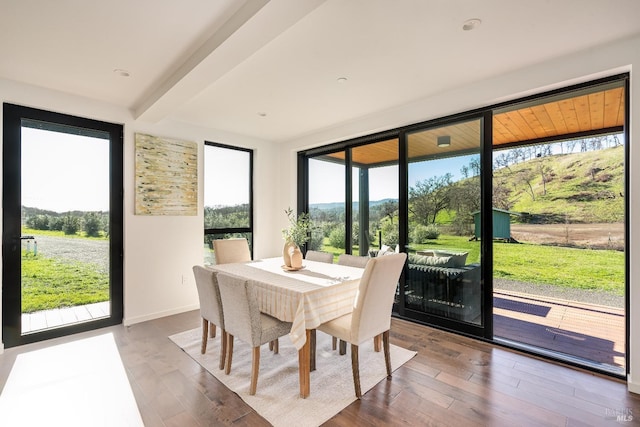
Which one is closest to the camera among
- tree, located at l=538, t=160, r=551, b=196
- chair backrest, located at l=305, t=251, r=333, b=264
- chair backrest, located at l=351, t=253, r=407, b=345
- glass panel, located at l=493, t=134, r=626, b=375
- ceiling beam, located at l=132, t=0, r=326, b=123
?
ceiling beam, located at l=132, t=0, r=326, b=123

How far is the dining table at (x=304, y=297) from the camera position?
2162mm

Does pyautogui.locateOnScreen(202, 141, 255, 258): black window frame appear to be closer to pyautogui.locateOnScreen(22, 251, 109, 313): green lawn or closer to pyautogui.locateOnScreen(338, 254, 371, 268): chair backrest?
pyautogui.locateOnScreen(22, 251, 109, 313): green lawn

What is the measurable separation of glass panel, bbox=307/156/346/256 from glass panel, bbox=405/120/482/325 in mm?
1289

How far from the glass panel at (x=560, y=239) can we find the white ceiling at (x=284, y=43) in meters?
2.87

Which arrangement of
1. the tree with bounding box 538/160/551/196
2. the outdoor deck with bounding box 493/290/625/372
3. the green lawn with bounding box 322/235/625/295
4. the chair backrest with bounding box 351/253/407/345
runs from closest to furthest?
the chair backrest with bounding box 351/253/407/345 → the outdoor deck with bounding box 493/290/625/372 → the green lawn with bounding box 322/235/625/295 → the tree with bounding box 538/160/551/196

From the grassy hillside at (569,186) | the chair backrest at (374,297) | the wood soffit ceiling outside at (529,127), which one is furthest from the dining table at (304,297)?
the grassy hillside at (569,186)

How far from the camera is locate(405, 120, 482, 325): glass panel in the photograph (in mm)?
3234

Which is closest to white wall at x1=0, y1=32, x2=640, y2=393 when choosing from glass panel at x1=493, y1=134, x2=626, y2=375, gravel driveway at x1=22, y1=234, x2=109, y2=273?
gravel driveway at x1=22, y1=234, x2=109, y2=273

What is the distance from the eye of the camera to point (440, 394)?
2.18 metres

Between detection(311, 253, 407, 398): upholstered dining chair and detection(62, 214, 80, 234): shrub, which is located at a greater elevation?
detection(62, 214, 80, 234): shrub

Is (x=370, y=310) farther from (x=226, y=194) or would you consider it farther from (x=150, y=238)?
(x=226, y=194)

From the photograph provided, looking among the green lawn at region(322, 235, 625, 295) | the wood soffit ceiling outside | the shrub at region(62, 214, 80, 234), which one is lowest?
the green lawn at region(322, 235, 625, 295)

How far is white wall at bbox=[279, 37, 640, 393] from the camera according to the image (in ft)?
7.35

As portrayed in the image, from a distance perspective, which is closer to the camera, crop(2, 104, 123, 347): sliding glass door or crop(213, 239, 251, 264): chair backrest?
crop(2, 104, 123, 347): sliding glass door
